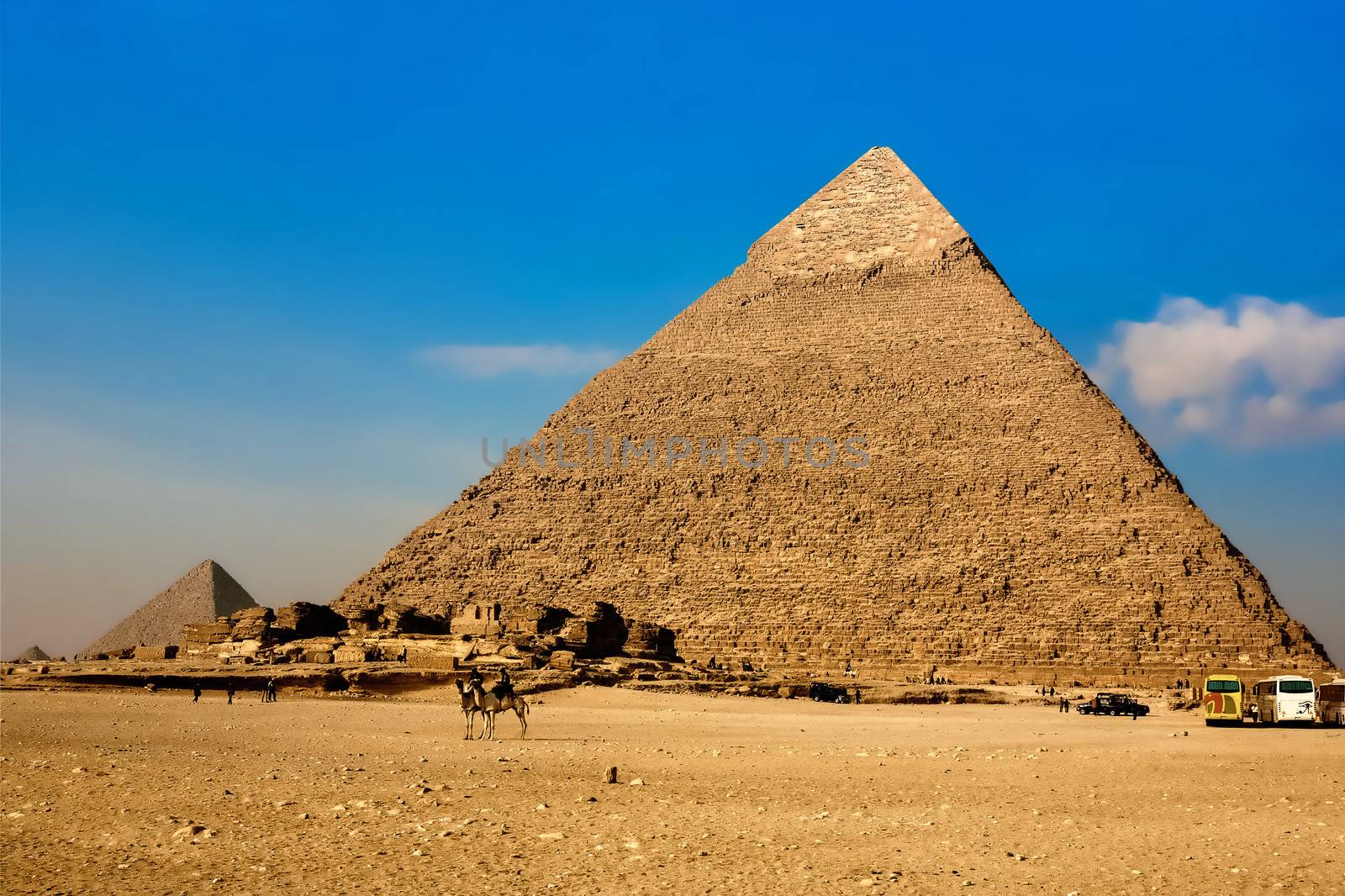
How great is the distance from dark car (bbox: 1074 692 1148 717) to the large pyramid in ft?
68.3

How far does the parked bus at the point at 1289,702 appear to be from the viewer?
1956 cm

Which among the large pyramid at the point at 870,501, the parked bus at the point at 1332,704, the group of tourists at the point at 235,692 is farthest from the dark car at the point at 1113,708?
the large pyramid at the point at 870,501

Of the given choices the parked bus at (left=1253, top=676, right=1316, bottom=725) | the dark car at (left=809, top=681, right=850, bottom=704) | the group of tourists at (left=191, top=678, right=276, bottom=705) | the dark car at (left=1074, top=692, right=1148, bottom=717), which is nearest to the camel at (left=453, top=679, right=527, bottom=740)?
the group of tourists at (left=191, top=678, right=276, bottom=705)

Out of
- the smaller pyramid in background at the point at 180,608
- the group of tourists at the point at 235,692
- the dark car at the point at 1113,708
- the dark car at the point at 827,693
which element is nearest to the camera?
the group of tourists at the point at 235,692

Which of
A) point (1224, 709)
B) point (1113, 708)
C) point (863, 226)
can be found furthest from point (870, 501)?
point (1224, 709)

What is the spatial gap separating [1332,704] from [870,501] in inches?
1569

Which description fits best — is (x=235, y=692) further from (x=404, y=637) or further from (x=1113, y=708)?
(x=1113, y=708)

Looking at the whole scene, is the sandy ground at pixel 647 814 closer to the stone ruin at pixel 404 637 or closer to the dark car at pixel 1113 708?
the stone ruin at pixel 404 637

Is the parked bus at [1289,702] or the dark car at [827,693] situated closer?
the parked bus at [1289,702]

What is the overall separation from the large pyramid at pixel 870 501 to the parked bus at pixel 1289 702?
26.0 meters

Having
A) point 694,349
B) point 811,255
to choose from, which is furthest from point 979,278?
point 694,349

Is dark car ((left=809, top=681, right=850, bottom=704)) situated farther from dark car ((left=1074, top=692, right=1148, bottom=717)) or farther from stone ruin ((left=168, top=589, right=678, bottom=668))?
dark car ((left=1074, top=692, right=1148, bottom=717))

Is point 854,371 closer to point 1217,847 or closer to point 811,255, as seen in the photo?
point 811,255

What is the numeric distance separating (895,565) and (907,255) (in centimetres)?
2180
